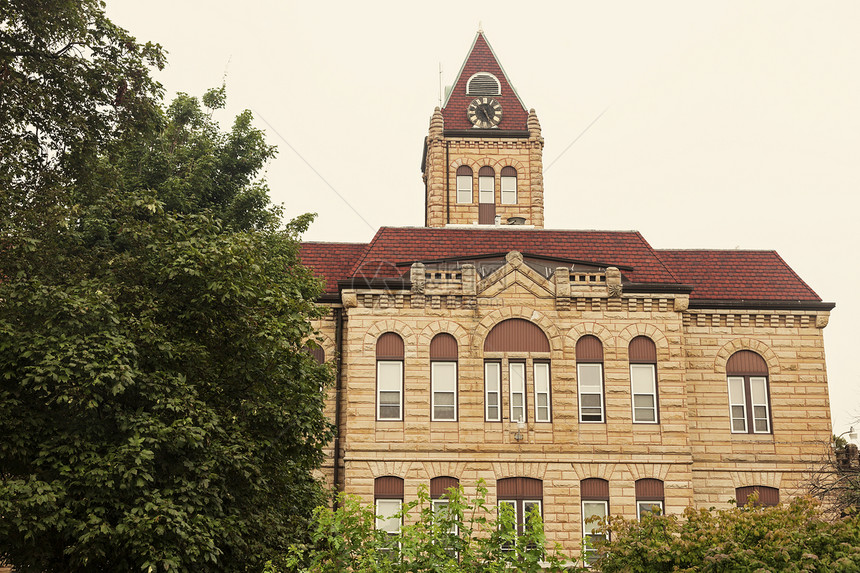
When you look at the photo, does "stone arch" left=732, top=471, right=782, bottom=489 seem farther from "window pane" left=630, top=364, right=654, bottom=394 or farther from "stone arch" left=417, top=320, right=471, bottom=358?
"stone arch" left=417, top=320, right=471, bottom=358

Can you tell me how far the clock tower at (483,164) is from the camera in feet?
149

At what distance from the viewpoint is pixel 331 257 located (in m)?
31.5

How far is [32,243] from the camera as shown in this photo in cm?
1588

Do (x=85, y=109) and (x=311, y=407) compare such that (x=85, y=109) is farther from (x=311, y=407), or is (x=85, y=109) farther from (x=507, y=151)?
(x=507, y=151)

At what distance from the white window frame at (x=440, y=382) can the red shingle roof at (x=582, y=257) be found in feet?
11.1

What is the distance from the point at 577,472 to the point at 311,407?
10.9m

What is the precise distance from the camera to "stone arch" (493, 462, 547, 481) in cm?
2716

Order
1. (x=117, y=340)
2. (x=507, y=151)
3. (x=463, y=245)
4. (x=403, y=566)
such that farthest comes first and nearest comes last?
(x=507, y=151), (x=463, y=245), (x=117, y=340), (x=403, y=566)

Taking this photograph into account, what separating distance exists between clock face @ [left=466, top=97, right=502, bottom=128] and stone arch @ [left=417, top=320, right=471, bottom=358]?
A: 2084 cm

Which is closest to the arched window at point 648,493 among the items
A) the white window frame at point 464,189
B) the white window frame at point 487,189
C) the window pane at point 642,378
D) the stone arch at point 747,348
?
the window pane at point 642,378

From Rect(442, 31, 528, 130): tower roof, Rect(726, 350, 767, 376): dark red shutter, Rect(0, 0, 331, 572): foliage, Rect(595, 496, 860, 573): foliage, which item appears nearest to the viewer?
Rect(595, 496, 860, 573): foliage

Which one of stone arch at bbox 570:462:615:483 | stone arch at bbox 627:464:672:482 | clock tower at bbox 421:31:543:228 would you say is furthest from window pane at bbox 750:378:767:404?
clock tower at bbox 421:31:543:228

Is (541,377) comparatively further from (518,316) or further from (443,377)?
(443,377)

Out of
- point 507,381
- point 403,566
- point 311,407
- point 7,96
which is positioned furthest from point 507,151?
point 403,566
